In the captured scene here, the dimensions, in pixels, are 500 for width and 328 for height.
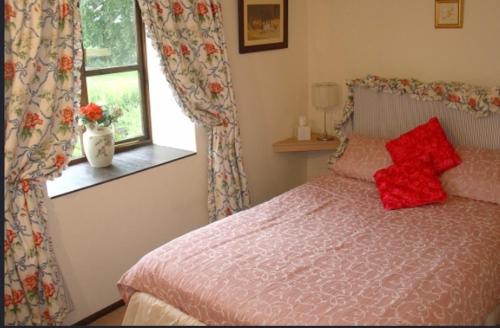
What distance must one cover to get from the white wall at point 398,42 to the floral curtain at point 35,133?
1955mm

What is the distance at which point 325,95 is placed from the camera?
12.6 feet

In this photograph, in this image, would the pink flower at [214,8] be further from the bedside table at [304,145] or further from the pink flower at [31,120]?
the pink flower at [31,120]

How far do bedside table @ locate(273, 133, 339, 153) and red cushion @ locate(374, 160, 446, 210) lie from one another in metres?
0.74

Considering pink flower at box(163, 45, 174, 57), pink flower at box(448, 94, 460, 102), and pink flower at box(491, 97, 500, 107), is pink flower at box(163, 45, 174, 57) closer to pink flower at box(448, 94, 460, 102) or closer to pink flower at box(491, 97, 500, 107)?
pink flower at box(448, 94, 460, 102)

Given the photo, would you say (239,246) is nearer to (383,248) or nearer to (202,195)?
(383,248)

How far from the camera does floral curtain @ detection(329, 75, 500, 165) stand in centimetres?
313

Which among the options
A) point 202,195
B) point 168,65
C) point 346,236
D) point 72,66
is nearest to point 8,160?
point 72,66

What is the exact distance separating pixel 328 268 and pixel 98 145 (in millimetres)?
1518

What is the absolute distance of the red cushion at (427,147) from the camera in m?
3.11

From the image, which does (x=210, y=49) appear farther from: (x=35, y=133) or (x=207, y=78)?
(x=35, y=133)

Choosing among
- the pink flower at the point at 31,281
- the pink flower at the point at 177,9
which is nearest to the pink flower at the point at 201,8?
the pink flower at the point at 177,9

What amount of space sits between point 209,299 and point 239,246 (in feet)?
1.37

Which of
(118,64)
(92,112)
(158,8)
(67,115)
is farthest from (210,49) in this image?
(67,115)

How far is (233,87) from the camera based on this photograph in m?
3.48
